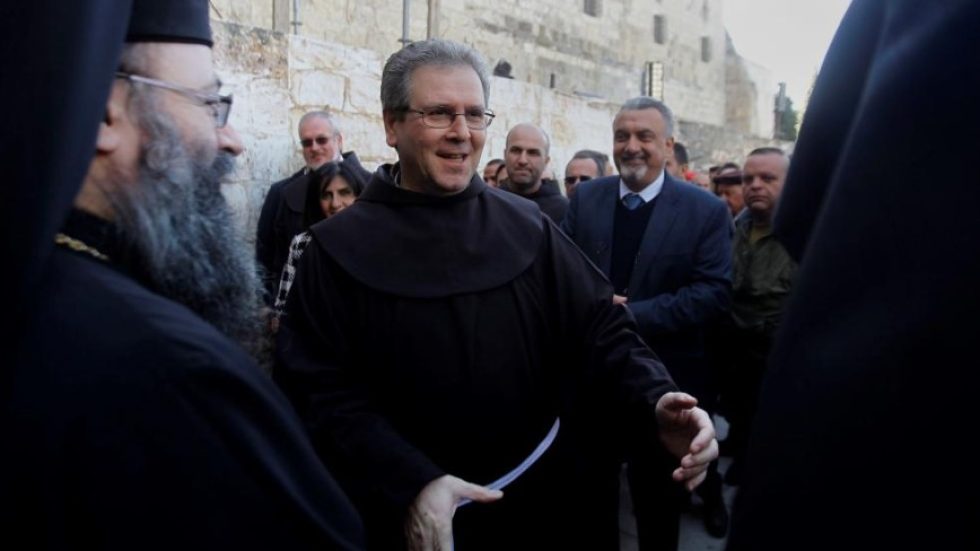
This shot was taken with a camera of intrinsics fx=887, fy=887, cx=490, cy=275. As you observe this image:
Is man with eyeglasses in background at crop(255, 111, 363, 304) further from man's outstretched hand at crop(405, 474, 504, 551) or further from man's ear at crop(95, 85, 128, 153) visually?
man's ear at crop(95, 85, 128, 153)

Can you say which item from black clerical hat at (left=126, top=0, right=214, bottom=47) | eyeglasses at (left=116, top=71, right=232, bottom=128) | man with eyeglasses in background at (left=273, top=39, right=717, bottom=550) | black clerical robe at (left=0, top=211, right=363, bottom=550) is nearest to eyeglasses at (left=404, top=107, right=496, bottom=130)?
man with eyeglasses in background at (left=273, top=39, right=717, bottom=550)

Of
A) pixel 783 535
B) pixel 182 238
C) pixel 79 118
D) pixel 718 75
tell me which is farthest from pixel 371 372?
pixel 718 75

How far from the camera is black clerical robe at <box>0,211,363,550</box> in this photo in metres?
1.03

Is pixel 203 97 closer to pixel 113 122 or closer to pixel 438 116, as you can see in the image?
pixel 113 122

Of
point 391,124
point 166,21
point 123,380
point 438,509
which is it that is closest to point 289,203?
point 391,124

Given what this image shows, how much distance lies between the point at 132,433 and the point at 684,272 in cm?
324

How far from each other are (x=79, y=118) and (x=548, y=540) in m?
1.98

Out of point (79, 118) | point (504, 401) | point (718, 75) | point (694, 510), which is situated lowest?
point (694, 510)

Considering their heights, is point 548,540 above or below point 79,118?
below

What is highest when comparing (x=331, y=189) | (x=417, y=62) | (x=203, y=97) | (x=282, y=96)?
(x=282, y=96)

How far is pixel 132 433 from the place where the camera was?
1.05 meters

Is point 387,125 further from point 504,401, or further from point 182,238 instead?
point 182,238

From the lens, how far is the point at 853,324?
88cm


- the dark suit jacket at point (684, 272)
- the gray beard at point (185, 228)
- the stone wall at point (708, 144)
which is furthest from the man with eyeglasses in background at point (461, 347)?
the stone wall at point (708, 144)
